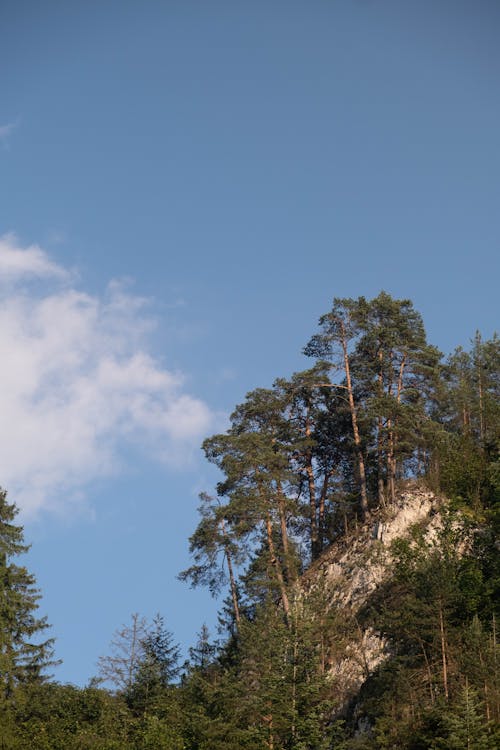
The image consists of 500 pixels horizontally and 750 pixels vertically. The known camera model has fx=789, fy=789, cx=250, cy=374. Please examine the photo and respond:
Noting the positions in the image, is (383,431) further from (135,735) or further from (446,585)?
(135,735)

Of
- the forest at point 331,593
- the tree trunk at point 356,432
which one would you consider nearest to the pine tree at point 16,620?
the forest at point 331,593

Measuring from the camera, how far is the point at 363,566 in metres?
39.4

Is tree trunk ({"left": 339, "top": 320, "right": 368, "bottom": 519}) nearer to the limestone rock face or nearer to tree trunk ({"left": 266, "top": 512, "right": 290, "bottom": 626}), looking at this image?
the limestone rock face

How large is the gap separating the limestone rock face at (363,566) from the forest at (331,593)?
6.2 inches

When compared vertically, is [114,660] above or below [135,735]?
above

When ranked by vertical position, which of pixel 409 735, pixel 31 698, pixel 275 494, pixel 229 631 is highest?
pixel 275 494

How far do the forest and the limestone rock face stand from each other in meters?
0.16

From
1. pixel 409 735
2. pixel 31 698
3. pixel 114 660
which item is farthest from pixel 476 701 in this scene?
pixel 31 698

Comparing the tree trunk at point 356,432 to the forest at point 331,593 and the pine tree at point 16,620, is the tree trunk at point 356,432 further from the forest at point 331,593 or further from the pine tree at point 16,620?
the pine tree at point 16,620

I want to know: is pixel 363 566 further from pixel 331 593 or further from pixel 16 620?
pixel 16 620

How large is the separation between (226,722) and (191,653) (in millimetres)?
11358

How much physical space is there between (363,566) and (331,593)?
2099 millimetres

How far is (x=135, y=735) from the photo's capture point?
1296 inches

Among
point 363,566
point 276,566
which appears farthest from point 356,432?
point 276,566
